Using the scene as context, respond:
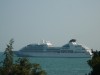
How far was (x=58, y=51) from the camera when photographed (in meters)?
111

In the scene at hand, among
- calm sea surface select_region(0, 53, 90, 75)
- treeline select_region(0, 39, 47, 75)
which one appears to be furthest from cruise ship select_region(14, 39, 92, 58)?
treeline select_region(0, 39, 47, 75)

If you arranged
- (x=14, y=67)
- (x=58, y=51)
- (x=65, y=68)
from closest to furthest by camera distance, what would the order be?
(x=14, y=67), (x=65, y=68), (x=58, y=51)

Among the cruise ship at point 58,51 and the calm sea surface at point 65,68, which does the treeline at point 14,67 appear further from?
the cruise ship at point 58,51

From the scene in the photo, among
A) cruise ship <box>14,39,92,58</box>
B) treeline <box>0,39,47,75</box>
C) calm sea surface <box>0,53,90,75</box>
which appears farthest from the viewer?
cruise ship <box>14,39,92,58</box>

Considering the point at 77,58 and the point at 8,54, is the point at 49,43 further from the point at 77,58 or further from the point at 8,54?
the point at 8,54

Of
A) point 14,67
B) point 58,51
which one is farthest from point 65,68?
point 14,67

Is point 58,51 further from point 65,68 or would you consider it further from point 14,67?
point 14,67

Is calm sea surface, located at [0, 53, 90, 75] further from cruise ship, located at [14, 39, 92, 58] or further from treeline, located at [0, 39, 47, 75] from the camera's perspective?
treeline, located at [0, 39, 47, 75]

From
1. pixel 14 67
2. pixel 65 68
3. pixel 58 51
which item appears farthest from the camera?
pixel 58 51

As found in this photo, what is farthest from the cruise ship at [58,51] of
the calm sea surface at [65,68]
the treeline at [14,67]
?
the treeline at [14,67]

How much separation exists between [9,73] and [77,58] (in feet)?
298

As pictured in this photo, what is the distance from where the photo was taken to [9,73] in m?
23.6

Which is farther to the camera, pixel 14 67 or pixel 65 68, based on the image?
pixel 65 68

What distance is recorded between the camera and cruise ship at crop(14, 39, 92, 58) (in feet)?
359
